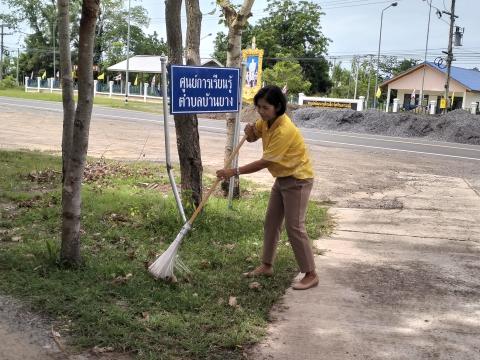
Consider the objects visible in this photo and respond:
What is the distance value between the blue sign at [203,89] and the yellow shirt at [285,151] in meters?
1.20

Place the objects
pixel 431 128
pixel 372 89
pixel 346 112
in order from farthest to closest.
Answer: pixel 372 89 → pixel 346 112 → pixel 431 128

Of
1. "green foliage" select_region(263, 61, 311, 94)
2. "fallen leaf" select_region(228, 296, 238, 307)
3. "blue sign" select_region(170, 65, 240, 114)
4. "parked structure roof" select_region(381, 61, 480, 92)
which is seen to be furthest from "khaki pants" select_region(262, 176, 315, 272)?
"parked structure roof" select_region(381, 61, 480, 92)

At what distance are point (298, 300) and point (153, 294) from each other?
45.1 inches

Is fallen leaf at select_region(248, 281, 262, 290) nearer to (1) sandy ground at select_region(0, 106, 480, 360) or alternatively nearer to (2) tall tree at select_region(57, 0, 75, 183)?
(1) sandy ground at select_region(0, 106, 480, 360)

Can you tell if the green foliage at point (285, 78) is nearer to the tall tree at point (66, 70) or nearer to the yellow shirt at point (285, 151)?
the tall tree at point (66, 70)

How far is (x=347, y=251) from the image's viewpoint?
5.99 m

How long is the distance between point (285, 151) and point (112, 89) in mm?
54682

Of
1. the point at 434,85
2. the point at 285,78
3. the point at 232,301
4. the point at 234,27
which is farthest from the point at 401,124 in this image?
the point at 434,85

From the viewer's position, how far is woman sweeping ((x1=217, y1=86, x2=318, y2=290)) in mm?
4527

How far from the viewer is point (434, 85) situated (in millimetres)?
57094

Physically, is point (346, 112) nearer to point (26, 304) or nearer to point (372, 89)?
point (26, 304)

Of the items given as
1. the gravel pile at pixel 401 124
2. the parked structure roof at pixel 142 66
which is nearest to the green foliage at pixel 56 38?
the parked structure roof at pixel 142 66

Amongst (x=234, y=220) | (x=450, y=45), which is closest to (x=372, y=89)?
(x=450, y=45)

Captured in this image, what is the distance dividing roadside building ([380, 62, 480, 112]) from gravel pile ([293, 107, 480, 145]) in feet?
80.8
